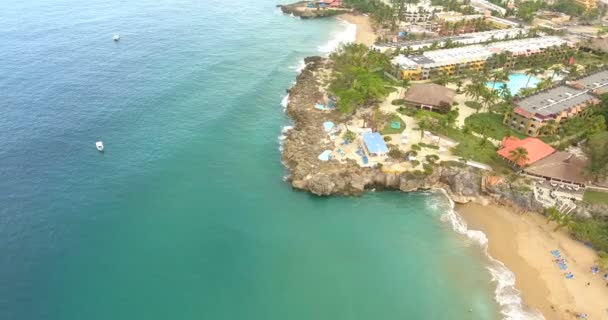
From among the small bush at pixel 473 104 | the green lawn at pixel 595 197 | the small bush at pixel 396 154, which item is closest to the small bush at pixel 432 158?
the small bush at pixel 396 154

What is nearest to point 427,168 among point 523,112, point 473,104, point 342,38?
point 523,112

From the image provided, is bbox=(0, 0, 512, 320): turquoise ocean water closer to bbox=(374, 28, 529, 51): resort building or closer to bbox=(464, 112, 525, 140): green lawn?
bbox=(464, 112, 525, 140): green lawn

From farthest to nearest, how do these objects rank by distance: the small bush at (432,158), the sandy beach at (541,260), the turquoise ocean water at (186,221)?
the small bush at (432,158) < the turquoise ocean water at (186,221) < the sandy beach at (541,260)

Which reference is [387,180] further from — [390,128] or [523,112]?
[523,112]

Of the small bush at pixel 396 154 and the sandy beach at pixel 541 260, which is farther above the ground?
the small bush at pixel 396 154

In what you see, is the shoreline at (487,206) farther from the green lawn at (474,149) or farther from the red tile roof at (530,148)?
the red tile roof at (530,148)

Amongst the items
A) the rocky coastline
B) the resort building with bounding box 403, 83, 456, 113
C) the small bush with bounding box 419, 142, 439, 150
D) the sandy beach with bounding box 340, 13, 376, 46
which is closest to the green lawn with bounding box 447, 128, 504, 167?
the small bush with bounding box 419, 142, 439, 150
